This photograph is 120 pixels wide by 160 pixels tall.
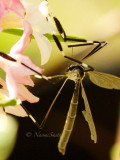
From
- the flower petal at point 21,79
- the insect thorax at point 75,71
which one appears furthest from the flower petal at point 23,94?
the insect thorax at point 75,71

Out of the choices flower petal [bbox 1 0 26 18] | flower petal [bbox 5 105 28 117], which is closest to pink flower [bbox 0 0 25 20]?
flower petal [bbox 1 0 26 18]

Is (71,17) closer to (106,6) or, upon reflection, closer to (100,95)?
(106,6)

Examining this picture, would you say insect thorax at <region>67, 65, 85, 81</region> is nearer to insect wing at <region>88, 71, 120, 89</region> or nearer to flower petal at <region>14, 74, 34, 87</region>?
insect wing at <region>88, 71, 120, 89</region>

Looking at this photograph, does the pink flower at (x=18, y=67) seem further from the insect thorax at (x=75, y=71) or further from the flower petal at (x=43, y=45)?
the insect thorax at (x=75, y=71)

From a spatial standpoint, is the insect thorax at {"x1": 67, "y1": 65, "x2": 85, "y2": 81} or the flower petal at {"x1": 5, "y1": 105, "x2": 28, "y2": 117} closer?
the flower petal at {"x1": 5, "y1": 105, "x2": 28, "y2": 117}

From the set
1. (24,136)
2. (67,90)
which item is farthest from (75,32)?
(24,136)

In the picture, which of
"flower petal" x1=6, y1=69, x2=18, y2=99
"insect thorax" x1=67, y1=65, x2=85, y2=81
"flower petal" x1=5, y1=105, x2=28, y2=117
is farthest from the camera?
"insect thorax" x1=67, y1=65, x2=85, y2=81
